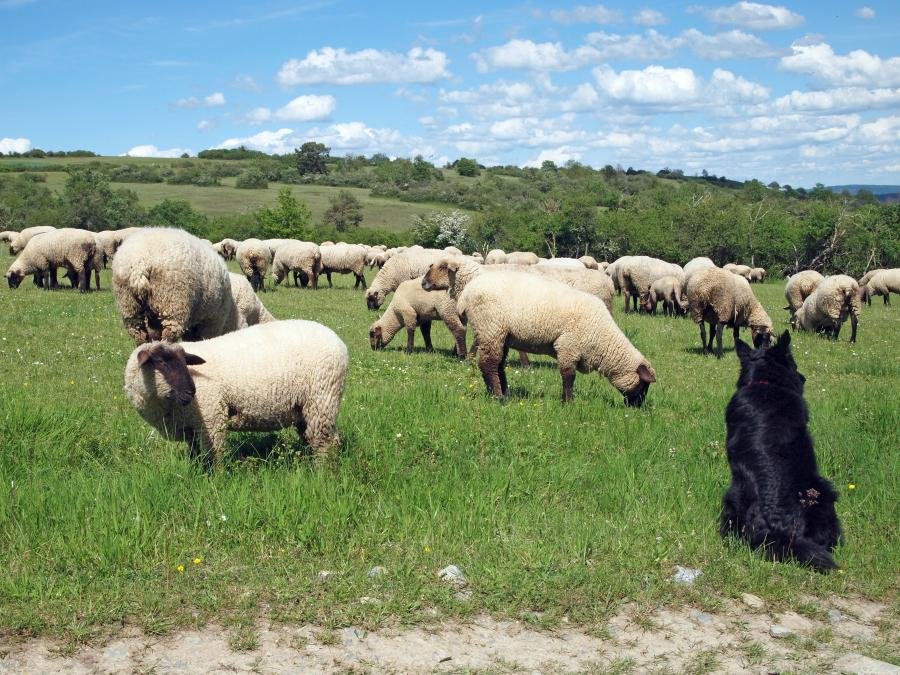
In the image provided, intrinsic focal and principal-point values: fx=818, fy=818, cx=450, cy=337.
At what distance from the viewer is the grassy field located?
4.75m

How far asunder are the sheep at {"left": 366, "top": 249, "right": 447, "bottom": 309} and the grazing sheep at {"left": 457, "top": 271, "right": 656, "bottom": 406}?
1157cm

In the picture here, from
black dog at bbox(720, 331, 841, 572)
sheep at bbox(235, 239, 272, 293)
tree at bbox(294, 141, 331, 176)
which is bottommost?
black dog at bbox(720, 331, 841, 572)

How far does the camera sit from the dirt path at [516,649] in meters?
4.06

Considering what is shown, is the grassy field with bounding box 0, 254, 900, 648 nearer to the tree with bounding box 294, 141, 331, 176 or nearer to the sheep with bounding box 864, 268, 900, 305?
the sheep with bounding box 864, 268, 900, 305

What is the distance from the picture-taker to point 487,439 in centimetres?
808

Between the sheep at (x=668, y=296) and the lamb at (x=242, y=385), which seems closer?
the lamb at (x=242, y=385)

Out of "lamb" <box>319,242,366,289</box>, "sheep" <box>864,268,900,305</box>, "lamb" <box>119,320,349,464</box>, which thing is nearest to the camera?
"lamb" <box>119,320,349,464</box>

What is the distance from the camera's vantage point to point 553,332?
1081cm

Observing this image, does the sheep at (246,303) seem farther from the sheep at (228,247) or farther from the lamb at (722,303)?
the sheep at (228,247)

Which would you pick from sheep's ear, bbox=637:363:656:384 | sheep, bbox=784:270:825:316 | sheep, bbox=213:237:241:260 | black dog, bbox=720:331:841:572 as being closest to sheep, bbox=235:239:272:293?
sheep, bbox=213:237:241:260

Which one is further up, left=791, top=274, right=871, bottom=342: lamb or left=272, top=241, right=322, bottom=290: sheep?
left=272, top=241, right=322, bottom=290: sheep

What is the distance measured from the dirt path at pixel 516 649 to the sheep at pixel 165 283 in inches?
286

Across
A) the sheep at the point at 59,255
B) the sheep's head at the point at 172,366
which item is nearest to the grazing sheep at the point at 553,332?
the sheep's head at the point at 172,366

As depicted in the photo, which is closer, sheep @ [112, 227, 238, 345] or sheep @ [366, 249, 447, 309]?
sheep @ [112, 227, 238, 345]
